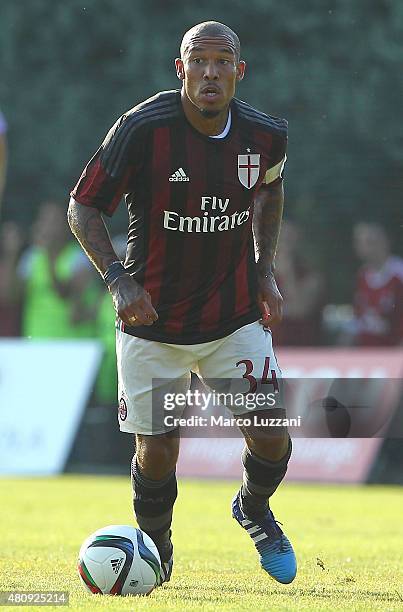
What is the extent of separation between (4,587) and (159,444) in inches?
36.1

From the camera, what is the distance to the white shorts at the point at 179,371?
5.88m

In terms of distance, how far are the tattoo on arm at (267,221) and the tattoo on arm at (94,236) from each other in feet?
2.76

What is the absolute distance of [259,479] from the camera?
606 centimetres

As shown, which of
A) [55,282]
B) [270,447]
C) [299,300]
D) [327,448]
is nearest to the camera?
[270,447]

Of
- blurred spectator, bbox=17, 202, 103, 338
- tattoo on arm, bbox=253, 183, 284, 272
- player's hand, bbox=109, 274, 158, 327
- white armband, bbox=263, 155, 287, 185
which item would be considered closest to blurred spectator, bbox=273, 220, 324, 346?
blurred spectator, bbox=17, 202, 103, 338

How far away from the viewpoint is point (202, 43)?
18.5 feet

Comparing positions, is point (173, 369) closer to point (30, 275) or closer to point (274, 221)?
point (274, 221)

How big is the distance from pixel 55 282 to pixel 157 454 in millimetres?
8109

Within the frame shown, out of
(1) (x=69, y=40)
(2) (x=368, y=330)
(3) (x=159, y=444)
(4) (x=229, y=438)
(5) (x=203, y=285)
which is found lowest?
(4) (x=229, y=438)

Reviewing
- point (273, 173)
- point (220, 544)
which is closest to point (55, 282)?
point (220, 544)

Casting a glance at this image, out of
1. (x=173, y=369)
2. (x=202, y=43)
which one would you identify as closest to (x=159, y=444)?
(x=173, y=369)

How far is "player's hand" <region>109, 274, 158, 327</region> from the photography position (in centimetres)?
552

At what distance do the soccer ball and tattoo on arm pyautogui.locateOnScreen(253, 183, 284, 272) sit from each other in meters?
1.54

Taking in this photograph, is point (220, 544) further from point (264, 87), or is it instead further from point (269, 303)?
point (264, 87)
